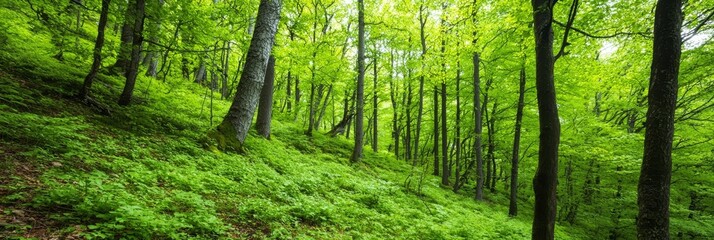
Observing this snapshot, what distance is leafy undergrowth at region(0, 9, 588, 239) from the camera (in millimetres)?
3191

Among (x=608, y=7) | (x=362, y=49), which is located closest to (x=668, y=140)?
(x=608, y=7)

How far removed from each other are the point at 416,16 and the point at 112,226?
702 inches

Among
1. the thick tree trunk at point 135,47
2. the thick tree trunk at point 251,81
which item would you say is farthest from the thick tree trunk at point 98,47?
the thick tree trunk at point 251,81

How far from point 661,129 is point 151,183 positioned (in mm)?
6479

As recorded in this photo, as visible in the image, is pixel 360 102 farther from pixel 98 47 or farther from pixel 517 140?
pixel 98 47

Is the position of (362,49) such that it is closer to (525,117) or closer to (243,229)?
(525,117)

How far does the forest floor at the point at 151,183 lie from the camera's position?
10.5ft

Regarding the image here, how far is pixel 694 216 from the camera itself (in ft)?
50.0

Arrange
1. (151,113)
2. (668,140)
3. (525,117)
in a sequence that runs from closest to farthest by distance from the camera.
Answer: (668,140) → (151,113) → (525,117)

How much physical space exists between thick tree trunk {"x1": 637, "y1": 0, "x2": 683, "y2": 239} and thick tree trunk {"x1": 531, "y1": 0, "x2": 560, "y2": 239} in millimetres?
969

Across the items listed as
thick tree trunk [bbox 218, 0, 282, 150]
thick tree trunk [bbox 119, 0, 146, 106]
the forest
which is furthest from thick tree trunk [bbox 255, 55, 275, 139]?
thick tree trunk [bbox 119, 0, 146, 106]

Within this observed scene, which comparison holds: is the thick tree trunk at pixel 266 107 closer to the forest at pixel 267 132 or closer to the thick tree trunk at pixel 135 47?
the forest at pixel 267 132

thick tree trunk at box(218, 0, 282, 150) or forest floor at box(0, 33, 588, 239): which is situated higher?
thick tree trunk at box(218, 0, 282, 150)

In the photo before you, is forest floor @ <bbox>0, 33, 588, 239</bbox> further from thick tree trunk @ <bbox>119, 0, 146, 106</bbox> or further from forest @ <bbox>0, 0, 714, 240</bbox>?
thick tree trunk @ <bbox>119, 0, 146, 106</bbox>
